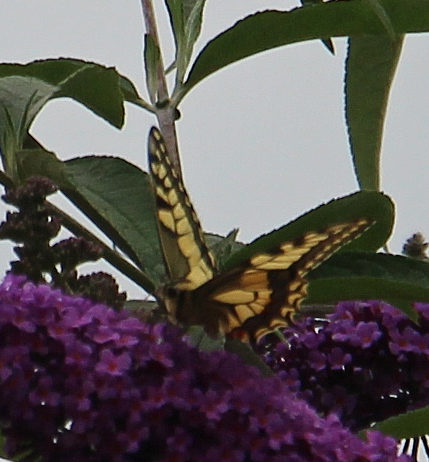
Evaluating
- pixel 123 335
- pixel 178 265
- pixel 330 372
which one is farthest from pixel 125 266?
pixel 330 372

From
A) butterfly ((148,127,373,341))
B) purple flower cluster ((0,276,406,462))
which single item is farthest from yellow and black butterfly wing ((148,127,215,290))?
purple flower cluster ((0,276,406,462))

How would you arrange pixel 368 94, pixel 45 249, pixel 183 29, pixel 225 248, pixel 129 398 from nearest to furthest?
1. pixel 129 398
2. pixel 45 249
3. pixel 225 248
4. pixel 183 29
5. pixel 368 94

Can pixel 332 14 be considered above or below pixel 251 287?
above

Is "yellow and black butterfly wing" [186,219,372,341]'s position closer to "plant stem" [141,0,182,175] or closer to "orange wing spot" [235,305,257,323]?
"orange wing spot" [235,305,257,323]

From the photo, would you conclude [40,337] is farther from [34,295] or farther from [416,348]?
[416,348]

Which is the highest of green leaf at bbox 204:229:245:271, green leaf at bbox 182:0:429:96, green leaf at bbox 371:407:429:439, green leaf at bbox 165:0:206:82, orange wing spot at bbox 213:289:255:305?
green leaf at bbox 165:0:206:82

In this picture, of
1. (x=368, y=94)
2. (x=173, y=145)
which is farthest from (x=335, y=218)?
(x=368, y=94)

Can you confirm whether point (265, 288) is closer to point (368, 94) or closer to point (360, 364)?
point (360, 364)
